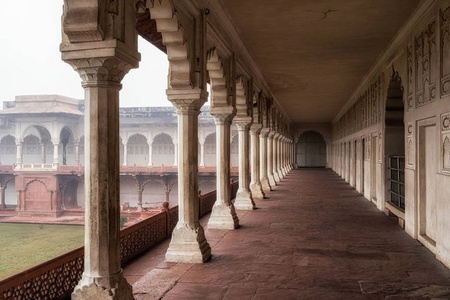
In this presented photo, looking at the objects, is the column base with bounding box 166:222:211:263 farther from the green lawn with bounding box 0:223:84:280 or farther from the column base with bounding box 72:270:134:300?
the green lawn with bounding box 0:223:84:280

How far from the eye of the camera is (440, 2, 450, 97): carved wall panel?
539 centimetres

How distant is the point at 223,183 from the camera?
817cm

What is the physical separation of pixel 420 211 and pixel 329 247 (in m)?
1.84

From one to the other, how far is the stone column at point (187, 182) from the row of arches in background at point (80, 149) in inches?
1153

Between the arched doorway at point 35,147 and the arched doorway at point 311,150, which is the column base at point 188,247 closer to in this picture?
the arched doorway at point 311,150

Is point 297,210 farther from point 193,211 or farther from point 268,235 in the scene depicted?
point 193,211

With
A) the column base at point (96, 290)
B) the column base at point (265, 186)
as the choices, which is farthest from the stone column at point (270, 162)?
the column base at point (96, 290)

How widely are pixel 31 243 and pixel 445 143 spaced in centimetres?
2093

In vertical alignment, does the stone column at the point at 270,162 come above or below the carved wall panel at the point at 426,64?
below

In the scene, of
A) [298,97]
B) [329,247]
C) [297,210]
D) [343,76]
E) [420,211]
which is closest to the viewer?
[329,247]

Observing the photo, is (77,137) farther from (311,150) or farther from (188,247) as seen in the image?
(188,247)

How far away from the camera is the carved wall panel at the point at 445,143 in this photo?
17.5 ft

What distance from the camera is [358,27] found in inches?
297

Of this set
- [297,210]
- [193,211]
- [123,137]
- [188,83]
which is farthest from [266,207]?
[123,137]
